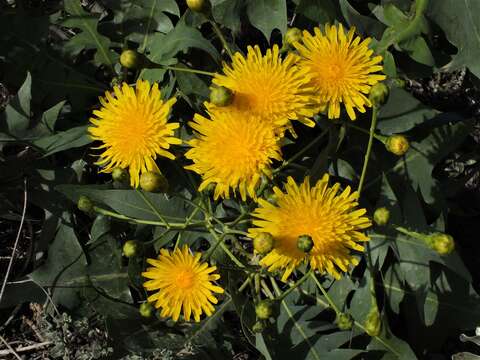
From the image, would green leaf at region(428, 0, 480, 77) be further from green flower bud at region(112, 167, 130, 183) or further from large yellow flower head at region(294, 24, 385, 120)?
green flower bud at region(112, 167, 130, 183)

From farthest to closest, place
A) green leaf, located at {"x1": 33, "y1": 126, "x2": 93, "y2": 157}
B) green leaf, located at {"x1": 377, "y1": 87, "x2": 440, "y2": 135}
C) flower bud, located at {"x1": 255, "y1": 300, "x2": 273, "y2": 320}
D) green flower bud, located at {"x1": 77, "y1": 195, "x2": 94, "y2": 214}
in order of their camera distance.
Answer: green leaf, located at {"x1": 33, "y1": 126, "x2": 93, "y2": 157} < green leaf, located at {"x1": 377, "y1": 87, "x2": 440, "y2": 135} < green flower bud, located at {"x1": 77, "y1": 195, "x2": 94, "y2": 214} < flower bud, located at {"x1": 255, "y1": 300, "x2": 273, "y2": 320}

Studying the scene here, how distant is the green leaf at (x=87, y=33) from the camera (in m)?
2.97

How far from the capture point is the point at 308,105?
2422mm

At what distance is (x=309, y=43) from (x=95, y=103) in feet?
4.58

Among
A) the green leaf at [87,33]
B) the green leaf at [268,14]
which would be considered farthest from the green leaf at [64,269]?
the green leaf at [268,14]

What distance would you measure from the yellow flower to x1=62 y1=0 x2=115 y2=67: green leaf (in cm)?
91

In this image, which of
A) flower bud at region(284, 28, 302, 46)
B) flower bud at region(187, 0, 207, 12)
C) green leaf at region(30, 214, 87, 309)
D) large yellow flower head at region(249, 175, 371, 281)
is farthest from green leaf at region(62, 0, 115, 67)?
large yellow flower head at region(249, 175, 371, 281)

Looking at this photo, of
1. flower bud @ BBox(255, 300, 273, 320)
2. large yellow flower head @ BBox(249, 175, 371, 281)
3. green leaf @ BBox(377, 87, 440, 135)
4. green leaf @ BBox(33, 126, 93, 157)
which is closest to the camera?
large yellow flower head @ BBox(249, 175, 371, 281)

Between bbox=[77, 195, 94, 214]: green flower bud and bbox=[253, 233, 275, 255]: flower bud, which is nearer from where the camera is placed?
bbox=[253, 233, 275, 255]: flower bud

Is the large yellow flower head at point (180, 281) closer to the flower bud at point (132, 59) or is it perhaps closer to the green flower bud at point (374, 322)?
the green flower bud at point (374, 322)

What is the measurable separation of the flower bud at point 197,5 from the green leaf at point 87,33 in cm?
73

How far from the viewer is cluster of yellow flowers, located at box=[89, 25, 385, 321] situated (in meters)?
2.33

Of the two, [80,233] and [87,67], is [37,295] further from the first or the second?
[87,67]

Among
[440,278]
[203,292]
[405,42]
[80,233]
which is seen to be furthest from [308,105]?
[80,233]
